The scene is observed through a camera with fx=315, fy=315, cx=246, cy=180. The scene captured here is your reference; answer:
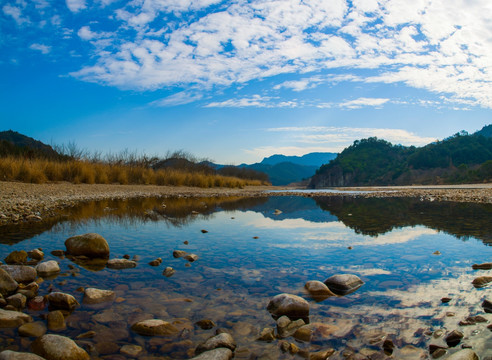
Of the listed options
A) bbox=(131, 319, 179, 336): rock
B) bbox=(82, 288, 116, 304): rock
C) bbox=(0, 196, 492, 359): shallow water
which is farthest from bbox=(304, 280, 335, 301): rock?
bbox=(82, 288, 116, 304): rock

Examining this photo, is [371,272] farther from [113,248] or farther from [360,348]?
[113,248]

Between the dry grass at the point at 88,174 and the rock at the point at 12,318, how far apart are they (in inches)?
643

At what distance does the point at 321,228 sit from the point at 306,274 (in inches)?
166

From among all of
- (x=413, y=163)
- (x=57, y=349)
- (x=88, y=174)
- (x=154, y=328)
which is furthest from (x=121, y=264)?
(x=413, y=163)

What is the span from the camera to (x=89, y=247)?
513cm

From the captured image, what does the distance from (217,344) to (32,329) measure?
160 centimetres

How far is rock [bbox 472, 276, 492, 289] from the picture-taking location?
3.81 meters

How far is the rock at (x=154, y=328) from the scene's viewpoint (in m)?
2.71

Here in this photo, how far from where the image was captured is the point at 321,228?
8.43m

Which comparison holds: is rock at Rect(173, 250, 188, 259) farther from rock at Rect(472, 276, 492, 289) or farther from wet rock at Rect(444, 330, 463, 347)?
rock at Rect(472, 276, 492, 289)

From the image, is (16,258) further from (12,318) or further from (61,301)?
(12,318)

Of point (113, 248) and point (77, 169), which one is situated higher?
point (77, 169)

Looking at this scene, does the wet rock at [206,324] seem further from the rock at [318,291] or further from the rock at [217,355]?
the rock at [318,291]

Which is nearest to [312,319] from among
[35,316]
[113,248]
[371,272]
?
[371,272]
